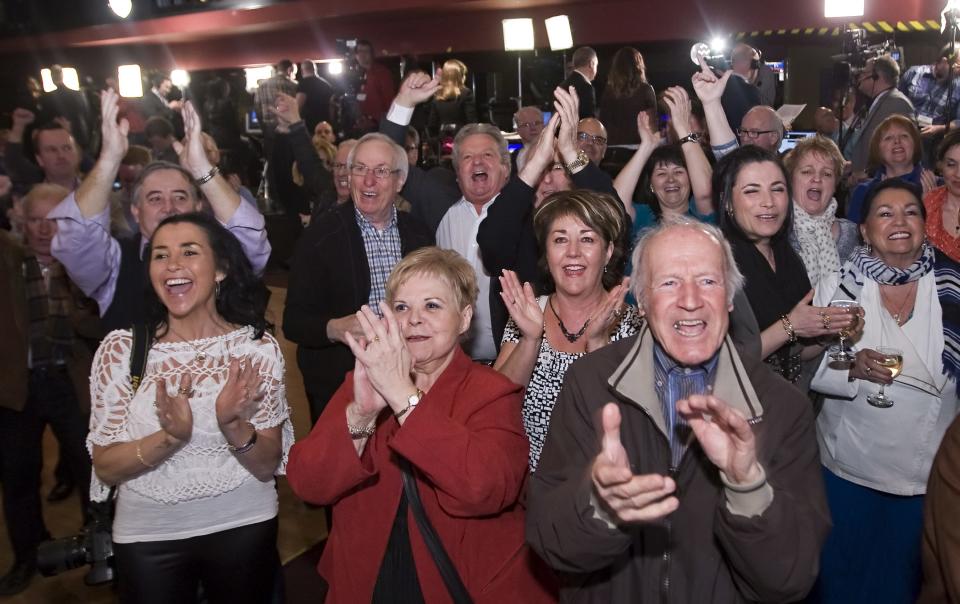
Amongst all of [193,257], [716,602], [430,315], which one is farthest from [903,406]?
[193,257]

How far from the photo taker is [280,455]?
94.7 inches

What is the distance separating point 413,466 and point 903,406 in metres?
1.62

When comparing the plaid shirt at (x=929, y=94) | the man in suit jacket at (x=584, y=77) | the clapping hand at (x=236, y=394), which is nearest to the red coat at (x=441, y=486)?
the clapping hand at (x=236, y=394)

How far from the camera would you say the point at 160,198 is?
116 inches

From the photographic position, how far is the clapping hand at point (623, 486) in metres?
1.40

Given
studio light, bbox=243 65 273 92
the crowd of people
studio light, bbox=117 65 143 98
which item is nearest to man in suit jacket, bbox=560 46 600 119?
the crowd of people

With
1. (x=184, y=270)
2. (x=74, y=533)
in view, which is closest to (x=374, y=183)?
(x=184, y=270)

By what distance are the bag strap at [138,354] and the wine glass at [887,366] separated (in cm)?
207

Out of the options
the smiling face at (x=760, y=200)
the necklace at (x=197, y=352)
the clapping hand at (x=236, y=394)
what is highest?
the smiling face at (x=760, y=200)

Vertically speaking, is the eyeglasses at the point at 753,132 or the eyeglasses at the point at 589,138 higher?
the eyeglasses at the point at 589,138

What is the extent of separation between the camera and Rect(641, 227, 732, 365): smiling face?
1.78 m

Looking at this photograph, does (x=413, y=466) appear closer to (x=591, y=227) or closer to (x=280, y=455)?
(x=280, y=455)

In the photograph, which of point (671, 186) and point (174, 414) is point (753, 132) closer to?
point (671, 186)

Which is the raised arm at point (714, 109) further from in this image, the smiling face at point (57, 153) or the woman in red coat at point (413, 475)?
the smiling face at point (57, 153)
